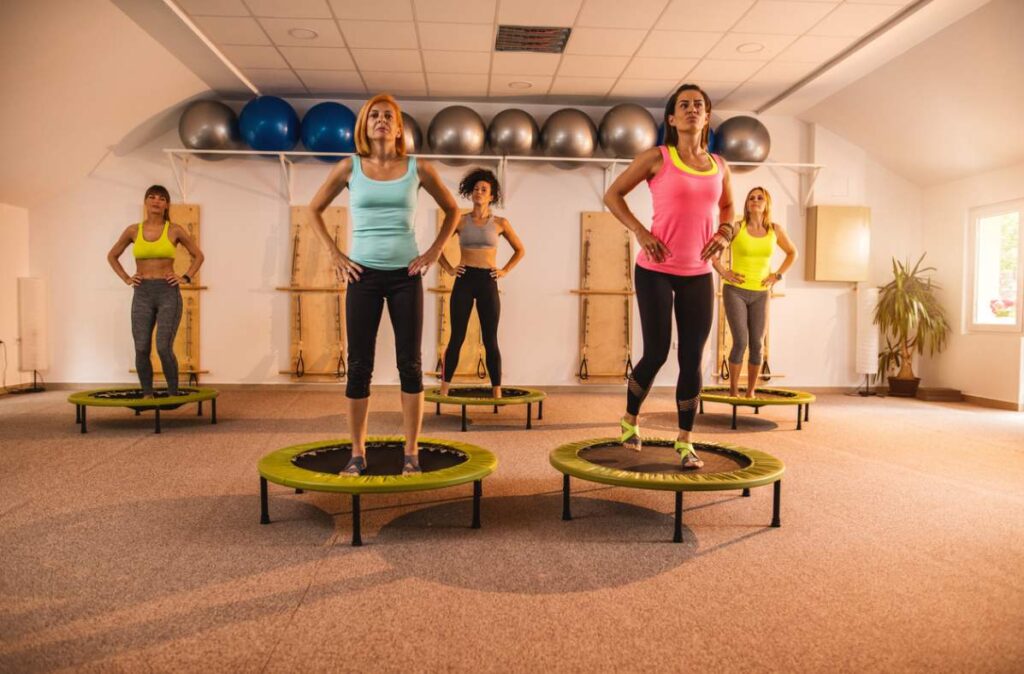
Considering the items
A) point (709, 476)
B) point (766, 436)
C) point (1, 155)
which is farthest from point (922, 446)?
point (1, 155)

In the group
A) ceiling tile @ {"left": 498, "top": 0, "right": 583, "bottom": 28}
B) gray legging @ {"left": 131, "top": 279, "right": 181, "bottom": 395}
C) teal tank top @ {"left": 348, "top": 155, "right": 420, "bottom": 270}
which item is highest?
ceiling tile @ {"left": 498, "top": 0, "right": 583, "bottom": 28}

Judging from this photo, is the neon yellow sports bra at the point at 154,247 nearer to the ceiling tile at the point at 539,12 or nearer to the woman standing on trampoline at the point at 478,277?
the woman standing on trampoline at the point at 478,277

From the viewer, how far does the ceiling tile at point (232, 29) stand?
5.62m

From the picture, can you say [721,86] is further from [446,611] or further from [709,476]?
[446,611]

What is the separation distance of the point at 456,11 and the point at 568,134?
182cm

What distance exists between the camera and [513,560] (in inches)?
91.7

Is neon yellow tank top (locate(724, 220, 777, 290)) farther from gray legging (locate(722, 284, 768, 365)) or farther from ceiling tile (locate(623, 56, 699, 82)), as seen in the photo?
ceiling tile (locate(623, 56, 699, 82))

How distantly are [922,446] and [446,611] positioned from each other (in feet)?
12.7

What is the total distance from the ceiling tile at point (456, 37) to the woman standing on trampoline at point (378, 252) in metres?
3.41

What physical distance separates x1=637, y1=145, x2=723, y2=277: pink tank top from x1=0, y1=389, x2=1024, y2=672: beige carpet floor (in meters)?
1.03

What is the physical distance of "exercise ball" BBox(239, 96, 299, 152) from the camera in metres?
6.76

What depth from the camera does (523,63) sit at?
651cm

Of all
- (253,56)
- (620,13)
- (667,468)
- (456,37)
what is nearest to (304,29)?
(253,56)

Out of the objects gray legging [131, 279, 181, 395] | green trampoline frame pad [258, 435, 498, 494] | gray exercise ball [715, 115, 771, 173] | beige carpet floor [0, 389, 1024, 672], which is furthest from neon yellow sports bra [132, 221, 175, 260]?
gray exercise ball [715, 115, 771, 173]
